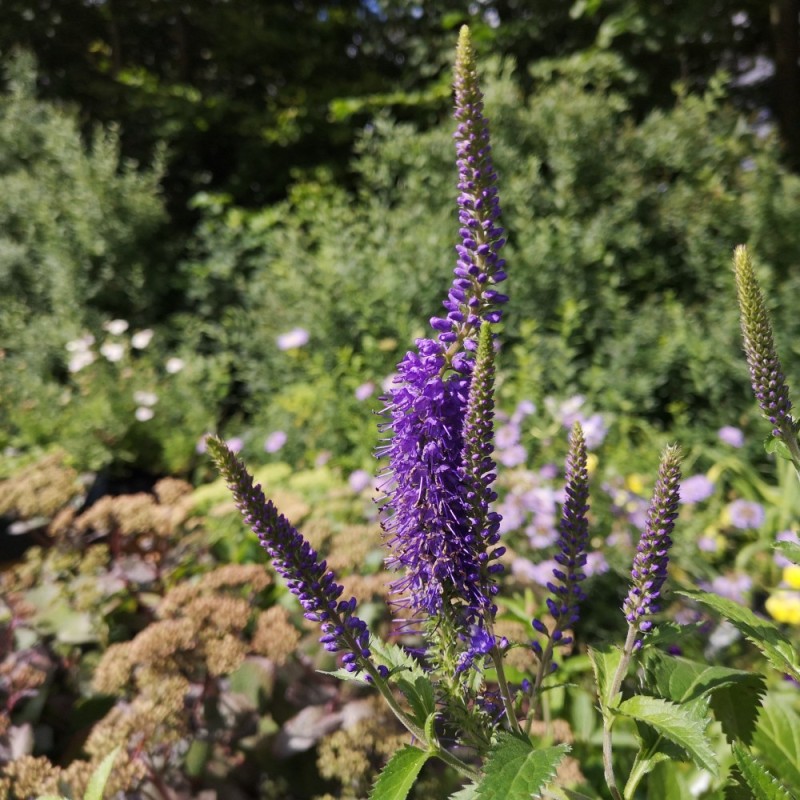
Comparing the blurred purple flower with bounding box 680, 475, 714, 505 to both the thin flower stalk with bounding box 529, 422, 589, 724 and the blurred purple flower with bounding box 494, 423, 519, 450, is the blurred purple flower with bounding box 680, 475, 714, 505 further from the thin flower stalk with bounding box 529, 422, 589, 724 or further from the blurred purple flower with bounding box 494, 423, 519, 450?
the thin flower stalk with bounding box 529, 422, 589, 724

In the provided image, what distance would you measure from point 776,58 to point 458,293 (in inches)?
279

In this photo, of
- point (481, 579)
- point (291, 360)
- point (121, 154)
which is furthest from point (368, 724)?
point (121, 154)

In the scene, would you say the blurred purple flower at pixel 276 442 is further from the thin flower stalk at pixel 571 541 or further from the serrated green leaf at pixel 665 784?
the thin flower stalk at pixel 571 541

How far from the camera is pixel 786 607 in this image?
2.43 metres

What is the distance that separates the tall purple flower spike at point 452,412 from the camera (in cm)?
96

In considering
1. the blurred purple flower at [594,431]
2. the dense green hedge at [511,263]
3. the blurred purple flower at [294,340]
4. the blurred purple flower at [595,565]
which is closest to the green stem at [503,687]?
the blurred purple flower at [595,565]

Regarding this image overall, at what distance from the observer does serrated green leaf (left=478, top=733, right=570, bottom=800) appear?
789 mm

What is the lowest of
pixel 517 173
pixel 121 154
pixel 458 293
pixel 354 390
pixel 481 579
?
pixel 354 390

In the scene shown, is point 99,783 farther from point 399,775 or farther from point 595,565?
point 595,565

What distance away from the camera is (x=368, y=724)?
1.69 metres

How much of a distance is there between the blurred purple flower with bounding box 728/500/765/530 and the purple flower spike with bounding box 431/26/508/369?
2558mm

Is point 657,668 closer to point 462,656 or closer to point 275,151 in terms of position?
point 462,656

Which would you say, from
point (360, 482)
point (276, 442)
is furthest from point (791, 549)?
point (276, 442)

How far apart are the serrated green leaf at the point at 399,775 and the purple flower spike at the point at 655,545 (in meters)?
0.38
